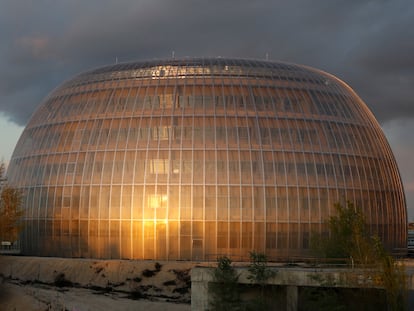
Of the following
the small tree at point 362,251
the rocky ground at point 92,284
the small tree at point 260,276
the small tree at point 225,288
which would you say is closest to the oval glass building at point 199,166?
the rocky ground at point 92,284

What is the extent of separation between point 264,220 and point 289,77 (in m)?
17.8

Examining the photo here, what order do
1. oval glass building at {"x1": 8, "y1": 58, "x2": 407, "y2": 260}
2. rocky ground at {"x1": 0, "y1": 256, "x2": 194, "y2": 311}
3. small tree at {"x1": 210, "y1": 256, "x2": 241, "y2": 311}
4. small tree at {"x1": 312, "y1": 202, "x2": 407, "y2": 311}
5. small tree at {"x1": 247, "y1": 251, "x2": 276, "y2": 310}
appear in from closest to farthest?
small tree at {"x1": 312, "y1": 202, "x2": 407, "y2": 311} → small tree at {"x1": 247, "y1": 251, "x2": 276, "y2": 310} → small tree at {"x1": 210, "y1": 256, "x2": 241, "y2": 311} → rocky ground at {"x1": 0, "y1": 256, "x2": 194, "y2": 311} → oval glass building at {"x1": 8, "y1": 58, "x2": 407, "y2": 260}

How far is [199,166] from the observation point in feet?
216

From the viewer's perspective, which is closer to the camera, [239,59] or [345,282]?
[345,282]

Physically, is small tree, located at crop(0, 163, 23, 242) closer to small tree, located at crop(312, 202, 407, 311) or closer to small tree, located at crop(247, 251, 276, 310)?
small tree, located at crop(247, 251, 276, 310)

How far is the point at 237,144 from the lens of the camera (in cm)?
6662

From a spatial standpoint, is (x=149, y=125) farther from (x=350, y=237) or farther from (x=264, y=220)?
(x=350, y=237)

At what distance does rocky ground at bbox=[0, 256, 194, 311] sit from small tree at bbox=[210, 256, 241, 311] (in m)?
8.73

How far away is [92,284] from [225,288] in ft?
65.3

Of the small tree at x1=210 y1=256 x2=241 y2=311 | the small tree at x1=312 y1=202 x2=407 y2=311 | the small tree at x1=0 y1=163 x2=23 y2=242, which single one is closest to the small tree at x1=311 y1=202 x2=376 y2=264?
the small tree at x1=312 y1=202 x2=407 y2=311

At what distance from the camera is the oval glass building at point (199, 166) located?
214 feet

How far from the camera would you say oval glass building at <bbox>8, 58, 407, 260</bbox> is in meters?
65.2

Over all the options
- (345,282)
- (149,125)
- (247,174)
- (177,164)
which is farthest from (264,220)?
(345,282)

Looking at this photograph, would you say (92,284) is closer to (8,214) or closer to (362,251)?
(8,214)
